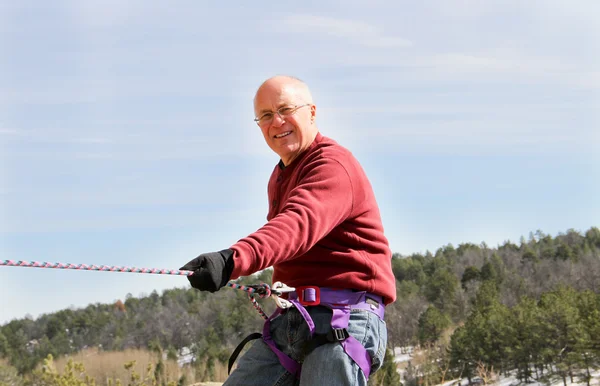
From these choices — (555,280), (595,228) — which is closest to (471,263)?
(555,280)

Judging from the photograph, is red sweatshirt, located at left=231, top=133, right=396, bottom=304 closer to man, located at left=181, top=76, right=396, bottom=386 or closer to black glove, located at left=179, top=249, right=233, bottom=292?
man, located at left=181, top=76, right=396, bottom=386

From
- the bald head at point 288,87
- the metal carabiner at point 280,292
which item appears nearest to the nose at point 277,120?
the bald head at point 288,87

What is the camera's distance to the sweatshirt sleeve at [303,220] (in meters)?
2.74

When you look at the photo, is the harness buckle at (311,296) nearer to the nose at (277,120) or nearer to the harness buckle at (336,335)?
the harness buckle at (336,335)

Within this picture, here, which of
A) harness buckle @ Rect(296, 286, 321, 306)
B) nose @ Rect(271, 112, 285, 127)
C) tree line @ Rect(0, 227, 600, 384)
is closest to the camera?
harness buckle @ Rect(296, 286, 321, 306)

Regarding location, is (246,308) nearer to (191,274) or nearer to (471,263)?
(471,263)

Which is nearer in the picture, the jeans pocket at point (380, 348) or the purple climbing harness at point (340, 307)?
the purple climbing harness at point (340, 307)

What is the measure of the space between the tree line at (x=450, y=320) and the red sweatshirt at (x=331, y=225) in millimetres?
23504

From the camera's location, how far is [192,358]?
4584 centimetres

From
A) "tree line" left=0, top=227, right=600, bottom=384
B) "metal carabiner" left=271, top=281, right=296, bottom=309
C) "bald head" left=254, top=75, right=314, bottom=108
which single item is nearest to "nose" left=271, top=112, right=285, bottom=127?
"bald head" left=254, top=75, right=314, bottom=108

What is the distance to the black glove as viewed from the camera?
8.61ft

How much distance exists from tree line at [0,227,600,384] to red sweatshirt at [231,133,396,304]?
2350 cm

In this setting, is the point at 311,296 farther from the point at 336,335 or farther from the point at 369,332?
the point at 369,332

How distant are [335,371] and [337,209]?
25.9 inches
